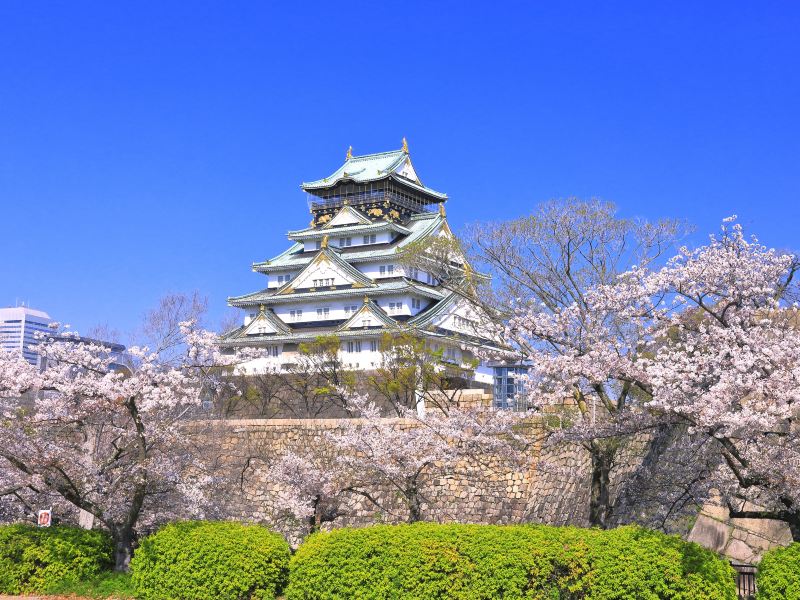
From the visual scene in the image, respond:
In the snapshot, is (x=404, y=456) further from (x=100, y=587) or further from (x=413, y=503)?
(x=100, y=587)

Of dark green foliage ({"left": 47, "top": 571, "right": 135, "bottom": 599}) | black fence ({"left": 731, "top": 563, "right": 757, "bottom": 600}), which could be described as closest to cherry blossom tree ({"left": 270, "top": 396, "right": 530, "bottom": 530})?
black fence ({"left": 731, "top": 563, "right": 757, "bottom": 600})

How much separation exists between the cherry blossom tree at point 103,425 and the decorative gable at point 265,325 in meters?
30.2

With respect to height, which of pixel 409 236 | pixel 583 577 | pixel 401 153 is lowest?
pixel 583 577

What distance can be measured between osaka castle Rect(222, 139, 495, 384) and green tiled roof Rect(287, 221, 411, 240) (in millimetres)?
57

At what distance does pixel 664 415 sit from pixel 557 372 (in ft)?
4.10

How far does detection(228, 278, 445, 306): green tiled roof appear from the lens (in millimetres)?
42031

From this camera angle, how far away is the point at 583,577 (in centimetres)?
1023

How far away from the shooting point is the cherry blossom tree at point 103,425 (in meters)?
12.2

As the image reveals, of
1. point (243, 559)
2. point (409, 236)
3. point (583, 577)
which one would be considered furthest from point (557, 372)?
point (409, 236)

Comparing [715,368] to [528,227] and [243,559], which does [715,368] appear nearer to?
[243,559]

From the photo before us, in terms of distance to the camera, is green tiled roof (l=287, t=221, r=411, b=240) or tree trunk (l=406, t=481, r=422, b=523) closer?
tree trunk (l=406, t=481, r=422, b=523)

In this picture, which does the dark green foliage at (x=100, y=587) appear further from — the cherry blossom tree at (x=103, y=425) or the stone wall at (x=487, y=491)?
the stone wall at (x=487, y=491)

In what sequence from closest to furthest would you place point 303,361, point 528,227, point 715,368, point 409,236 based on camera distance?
point 715,368
point 528,227
point 303,361
point 409,236

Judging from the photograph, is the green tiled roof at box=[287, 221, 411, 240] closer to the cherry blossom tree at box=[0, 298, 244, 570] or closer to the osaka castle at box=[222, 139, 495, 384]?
the osaka castle at box=[222, 139, 495, 384]
